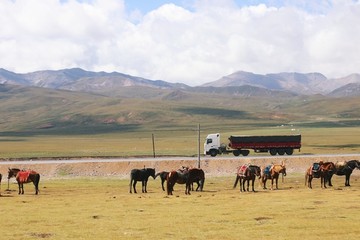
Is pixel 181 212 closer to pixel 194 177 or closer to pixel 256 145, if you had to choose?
pixel 194 177

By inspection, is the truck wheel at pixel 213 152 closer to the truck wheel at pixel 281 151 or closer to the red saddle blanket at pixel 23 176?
the truck wheel at pixel 281 151

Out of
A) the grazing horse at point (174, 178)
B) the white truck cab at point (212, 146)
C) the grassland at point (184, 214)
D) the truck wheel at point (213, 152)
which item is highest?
the white truck cab at point (212, 146)

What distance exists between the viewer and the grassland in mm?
24797

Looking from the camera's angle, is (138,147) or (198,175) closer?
(198,175)

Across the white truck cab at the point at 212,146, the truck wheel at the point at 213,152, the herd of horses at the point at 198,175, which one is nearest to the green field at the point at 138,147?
the white truck cab at the point at 212,146

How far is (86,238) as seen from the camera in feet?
78.5

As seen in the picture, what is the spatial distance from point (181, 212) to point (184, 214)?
2.68ft

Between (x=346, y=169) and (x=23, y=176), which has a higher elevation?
(x=346, y=169)

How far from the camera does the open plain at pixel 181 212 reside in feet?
81.7

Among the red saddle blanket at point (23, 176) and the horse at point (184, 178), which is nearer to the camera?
the horse at point (184, 178)

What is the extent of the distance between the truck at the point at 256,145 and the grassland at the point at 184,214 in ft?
112

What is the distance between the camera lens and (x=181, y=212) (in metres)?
31.2

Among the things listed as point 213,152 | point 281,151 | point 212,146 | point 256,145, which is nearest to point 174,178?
point 213,152

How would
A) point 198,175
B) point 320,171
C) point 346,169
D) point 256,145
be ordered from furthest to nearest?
point 256,145 → point 346,169 → point 320,171 → point 198,175
